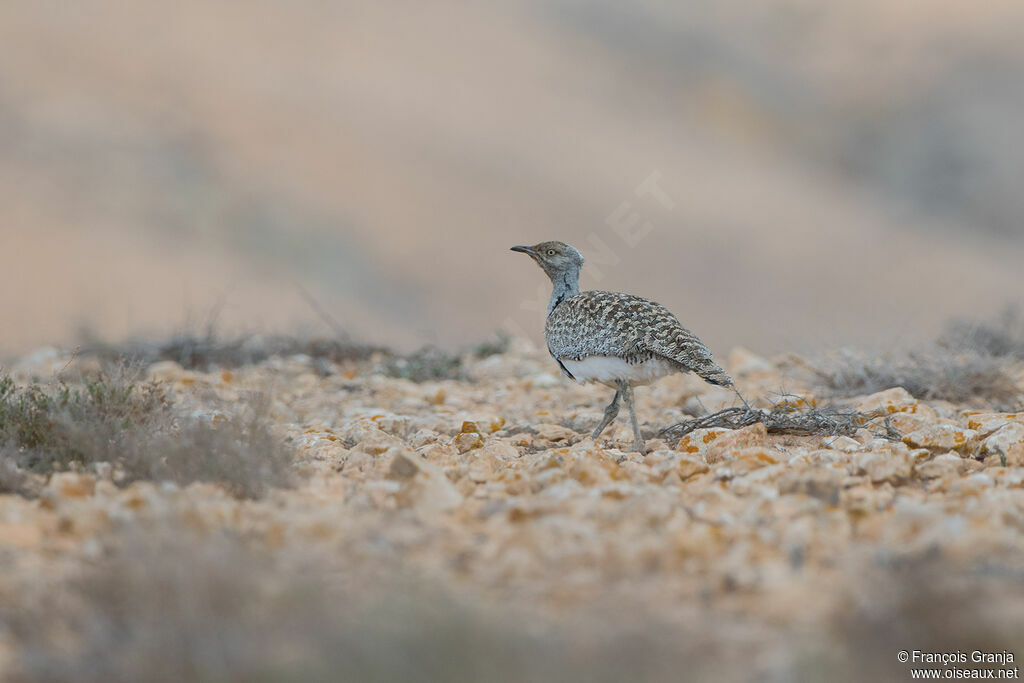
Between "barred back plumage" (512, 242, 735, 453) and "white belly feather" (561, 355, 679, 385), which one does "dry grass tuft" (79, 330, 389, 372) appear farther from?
"white belly feather" (561, 355, 679, 385)

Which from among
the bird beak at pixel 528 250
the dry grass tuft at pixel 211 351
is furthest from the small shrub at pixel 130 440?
the dry grass tuft at pixel 211 351

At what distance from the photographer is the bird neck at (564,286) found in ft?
24.2

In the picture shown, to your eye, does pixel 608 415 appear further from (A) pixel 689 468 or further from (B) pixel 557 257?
(A) pixel 689 468

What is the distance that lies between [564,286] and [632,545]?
177 inches

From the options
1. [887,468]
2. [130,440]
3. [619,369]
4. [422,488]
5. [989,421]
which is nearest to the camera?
[422,488]

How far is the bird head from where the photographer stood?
7.38 meters

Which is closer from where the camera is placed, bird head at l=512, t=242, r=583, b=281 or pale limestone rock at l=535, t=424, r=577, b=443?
pale limestone rock at l=535, t=424, r=577, b=443

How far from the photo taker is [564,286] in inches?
291

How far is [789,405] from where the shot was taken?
6297mm

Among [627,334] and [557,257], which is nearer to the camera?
[627,334]

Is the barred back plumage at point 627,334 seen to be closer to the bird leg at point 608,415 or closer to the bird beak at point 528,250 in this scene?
the bird leg at point 608,415

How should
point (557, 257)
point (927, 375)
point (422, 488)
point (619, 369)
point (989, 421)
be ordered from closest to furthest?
point (422, 488), point (989, 421), point (619, 369), point (557, 257), point (927, 375)

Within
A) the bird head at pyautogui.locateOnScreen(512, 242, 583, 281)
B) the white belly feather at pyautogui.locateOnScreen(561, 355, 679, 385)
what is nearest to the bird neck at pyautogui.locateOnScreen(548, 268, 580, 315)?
the bird head at pyautogui.locateOnScreen(512, 242, 583, 281)

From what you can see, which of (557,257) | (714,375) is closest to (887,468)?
(714,375)
